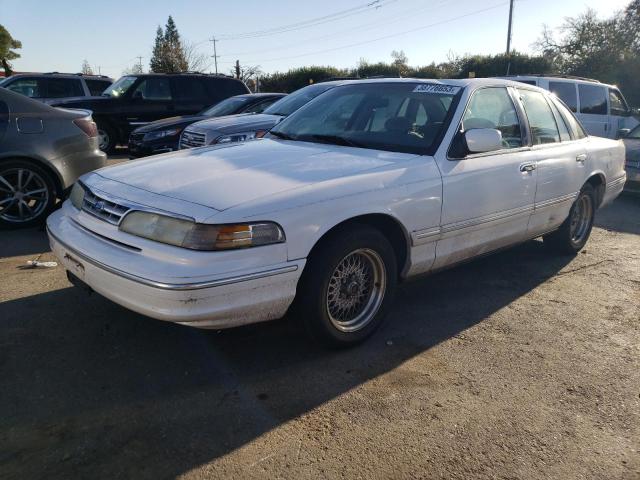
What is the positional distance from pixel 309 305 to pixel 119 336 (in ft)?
4.24

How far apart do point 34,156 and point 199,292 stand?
13.5 feet

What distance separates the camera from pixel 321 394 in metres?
2.97

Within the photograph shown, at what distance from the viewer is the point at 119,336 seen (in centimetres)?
348

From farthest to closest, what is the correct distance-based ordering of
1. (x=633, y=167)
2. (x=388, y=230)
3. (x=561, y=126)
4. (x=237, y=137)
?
(x=633, y=167)
(x=237, y=137)
(x=561, y=126)
(x=388, y=230)

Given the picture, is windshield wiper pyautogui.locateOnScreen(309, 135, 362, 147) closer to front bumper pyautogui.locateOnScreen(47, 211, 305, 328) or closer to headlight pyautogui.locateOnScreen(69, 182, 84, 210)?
front bumper pyautogui.locateOnScreen(47, 211, 305, 328)

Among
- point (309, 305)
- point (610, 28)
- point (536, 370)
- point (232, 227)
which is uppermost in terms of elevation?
point (610, 28)

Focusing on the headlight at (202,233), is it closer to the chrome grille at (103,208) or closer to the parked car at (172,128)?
the chrome grille at (103,208)

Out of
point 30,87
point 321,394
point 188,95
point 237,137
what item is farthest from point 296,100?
point 30,87

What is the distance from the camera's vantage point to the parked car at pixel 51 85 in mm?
12133

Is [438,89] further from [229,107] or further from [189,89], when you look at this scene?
[189,89]

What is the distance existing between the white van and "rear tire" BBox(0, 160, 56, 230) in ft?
27.8

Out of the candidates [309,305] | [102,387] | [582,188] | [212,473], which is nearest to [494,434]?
[309,305]

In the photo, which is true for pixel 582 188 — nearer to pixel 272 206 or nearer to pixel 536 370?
pixel 536 370

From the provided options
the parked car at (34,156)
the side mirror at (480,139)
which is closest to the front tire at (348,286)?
the side mirror at (480,139)
